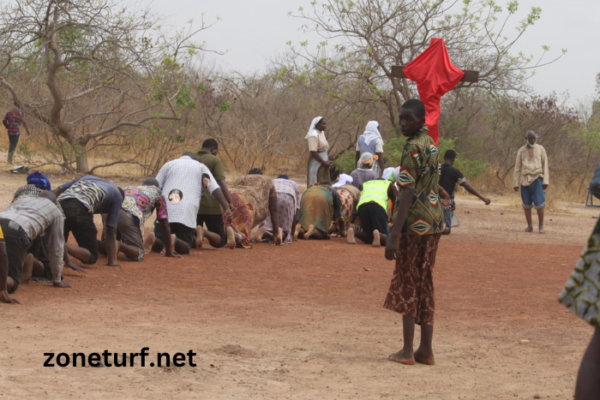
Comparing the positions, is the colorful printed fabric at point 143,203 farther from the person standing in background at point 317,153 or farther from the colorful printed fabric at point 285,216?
the person standing in background at point 317,153

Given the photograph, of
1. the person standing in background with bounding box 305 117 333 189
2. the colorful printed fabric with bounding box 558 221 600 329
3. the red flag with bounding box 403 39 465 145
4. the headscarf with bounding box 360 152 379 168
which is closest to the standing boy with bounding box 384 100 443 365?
the colorful printed fabric with bounding box 558 221 600 329

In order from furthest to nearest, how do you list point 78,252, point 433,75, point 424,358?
point 433,75 → point 78,252 → point 424,358

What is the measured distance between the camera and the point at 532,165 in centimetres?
1334

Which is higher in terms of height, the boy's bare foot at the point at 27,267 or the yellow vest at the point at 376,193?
the yellow vest at the point at 376,193

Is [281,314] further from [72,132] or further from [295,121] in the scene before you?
[295,121]

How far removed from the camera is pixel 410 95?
20.7 metres

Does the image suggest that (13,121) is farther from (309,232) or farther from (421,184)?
(421,184)

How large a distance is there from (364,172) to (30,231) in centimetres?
707

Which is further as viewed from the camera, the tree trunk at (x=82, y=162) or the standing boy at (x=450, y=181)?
the tree trunk at (x=82, y=162)

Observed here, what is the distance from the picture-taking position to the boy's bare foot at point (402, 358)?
16.0ft

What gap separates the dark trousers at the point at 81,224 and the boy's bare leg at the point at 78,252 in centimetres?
7

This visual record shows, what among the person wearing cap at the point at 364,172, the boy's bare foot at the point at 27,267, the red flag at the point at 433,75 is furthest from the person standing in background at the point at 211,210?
the red flag at the point at 433,75

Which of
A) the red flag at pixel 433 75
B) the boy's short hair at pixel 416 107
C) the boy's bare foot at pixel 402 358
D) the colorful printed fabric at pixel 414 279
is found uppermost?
the red flag at pixel 433 75

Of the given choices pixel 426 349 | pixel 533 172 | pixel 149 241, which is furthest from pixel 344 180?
pixel 426 349
